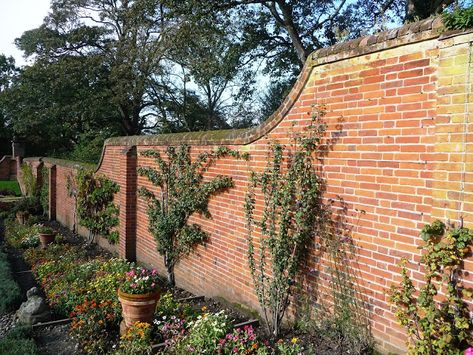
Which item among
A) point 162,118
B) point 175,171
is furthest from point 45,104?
point 175,171

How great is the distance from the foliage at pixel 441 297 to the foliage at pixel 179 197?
298 centimetres

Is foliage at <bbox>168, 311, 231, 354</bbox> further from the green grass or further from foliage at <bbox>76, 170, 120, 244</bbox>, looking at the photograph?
the green grass

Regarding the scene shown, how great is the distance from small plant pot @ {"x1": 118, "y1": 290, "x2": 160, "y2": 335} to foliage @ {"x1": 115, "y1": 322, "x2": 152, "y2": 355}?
131mm

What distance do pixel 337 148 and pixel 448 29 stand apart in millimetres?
1356

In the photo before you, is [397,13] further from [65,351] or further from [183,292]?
[65,351]

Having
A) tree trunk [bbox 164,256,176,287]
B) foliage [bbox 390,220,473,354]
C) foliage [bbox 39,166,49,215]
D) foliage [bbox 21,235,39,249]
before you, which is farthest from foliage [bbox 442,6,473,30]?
foliage [bbox 39,166,49,215]

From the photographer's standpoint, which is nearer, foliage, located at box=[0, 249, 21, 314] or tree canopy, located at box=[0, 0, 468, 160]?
foliage, located at box=[0, 249, 21, 314]

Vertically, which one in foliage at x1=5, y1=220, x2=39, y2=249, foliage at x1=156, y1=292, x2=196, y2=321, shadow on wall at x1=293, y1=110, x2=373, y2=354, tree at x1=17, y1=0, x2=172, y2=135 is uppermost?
tree at x1=17, y1=0, x2=172, y2=135

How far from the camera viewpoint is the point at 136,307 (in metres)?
4.59

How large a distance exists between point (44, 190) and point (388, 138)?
50.5 feet

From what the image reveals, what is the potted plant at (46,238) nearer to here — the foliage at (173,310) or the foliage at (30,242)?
the foliage at (30,242)

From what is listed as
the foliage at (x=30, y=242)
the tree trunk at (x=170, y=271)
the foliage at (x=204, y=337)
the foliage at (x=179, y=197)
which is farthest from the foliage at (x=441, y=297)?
the foliage at (x=30, y=242)

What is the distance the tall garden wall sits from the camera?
2.74m

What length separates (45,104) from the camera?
25.7m
